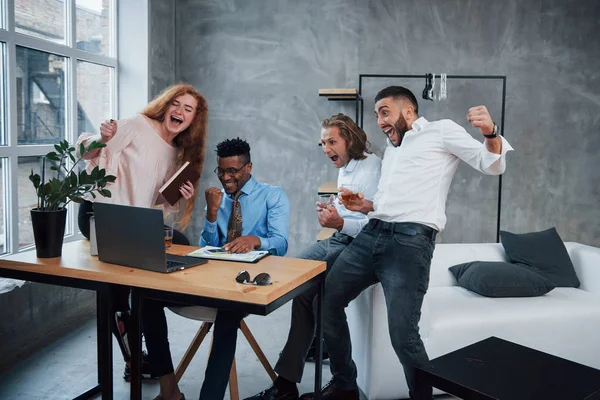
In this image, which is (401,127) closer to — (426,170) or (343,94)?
(426,170)

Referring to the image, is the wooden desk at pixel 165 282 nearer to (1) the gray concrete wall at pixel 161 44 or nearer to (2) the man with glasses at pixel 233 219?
(2) the man with glasses at pixel 233 219

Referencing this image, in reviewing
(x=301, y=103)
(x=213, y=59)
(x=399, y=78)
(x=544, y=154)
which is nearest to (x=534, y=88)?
(x=544, y=154)

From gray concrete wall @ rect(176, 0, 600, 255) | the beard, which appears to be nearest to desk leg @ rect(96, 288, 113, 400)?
the beard

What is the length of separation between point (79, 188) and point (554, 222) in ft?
13.6

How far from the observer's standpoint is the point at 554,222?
4980 millimetres

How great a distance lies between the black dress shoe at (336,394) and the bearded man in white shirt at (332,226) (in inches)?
5.0

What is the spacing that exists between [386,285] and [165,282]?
97cm

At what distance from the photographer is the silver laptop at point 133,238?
6.27 ft

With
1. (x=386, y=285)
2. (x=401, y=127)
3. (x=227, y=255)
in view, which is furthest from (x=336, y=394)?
(x=401, y=127)

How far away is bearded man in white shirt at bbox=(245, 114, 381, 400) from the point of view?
2.55 metres

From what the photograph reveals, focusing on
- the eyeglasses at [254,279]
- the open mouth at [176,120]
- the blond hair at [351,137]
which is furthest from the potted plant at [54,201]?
the blond hair at [351,137]

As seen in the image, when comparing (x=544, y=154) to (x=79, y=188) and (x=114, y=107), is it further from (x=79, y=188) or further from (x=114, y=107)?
(x=79, y=188)

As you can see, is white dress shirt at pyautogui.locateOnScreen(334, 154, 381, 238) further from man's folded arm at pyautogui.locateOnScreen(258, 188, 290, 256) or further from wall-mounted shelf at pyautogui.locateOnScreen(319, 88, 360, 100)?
wall-mounted shelf at pyautogui.locateOnScreen(319, 88, 360, 100)

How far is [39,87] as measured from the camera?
138 inches
